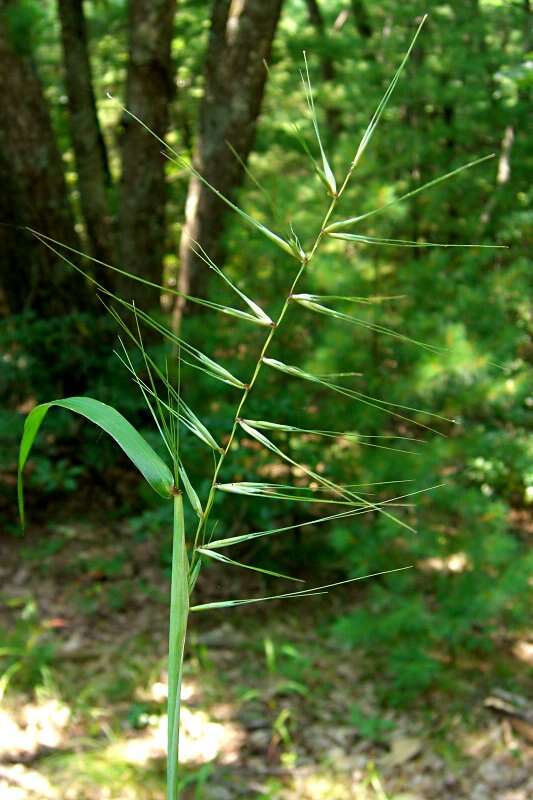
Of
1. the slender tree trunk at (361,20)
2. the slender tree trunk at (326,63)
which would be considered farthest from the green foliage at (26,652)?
the slender tree trunk at (361,20)

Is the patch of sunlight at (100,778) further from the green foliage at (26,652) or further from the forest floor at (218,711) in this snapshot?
the green foliage at (26,652)

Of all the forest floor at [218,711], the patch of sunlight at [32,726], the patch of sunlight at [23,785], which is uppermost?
the patch of sunlight at [23,785]

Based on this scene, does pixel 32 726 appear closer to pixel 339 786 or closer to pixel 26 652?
pixel 26 652

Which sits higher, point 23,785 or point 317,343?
point 317,343

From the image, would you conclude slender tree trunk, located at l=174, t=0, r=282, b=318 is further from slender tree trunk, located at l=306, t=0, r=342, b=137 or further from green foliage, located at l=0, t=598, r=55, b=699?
green foliage, located at l=0, t=598, r=55, b=699

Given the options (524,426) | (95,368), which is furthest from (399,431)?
(95,368)

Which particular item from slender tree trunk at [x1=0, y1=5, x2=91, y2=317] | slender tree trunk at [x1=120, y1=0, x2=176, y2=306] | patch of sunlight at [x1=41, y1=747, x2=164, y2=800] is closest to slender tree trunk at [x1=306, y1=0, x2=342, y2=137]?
slender tree trunk at [x1=120, y1=0, x2=176, y2=306]

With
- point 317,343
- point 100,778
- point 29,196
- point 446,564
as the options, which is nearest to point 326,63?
point 29,196
